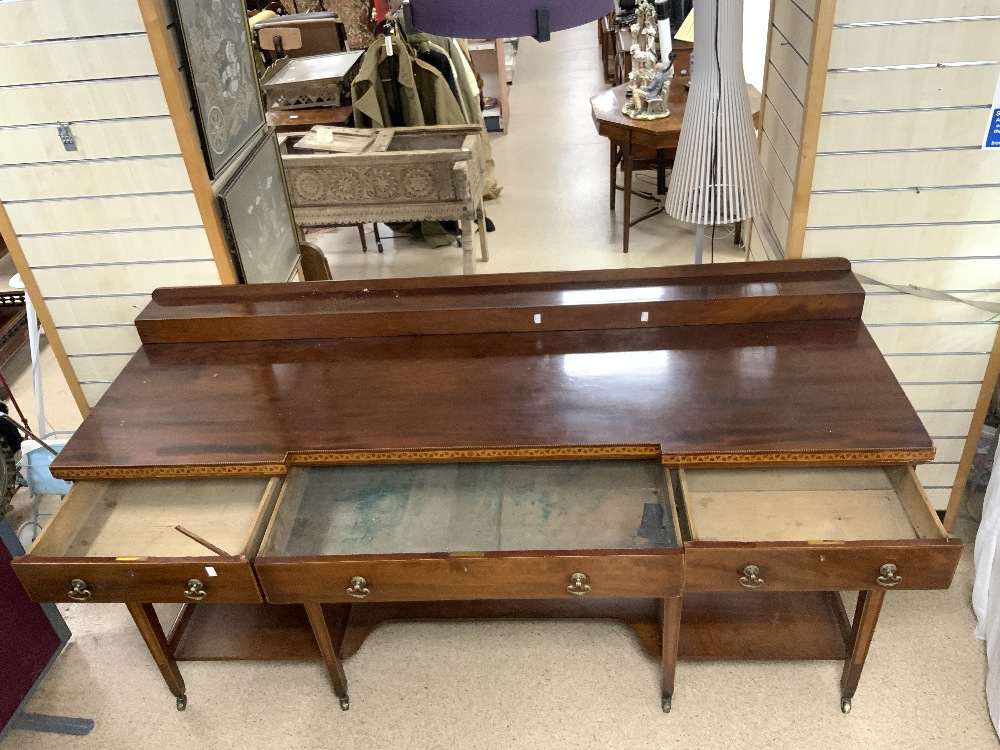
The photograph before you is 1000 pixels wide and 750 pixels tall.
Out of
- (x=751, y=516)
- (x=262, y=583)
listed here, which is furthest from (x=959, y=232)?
(x=262, y=583)

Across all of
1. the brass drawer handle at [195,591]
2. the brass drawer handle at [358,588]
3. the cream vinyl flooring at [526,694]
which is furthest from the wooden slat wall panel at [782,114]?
the brass drawer handle at [195,591]

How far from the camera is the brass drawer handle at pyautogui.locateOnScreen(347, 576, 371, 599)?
1.57m

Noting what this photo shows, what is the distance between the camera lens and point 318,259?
9.99ft

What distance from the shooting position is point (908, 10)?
1682 mm

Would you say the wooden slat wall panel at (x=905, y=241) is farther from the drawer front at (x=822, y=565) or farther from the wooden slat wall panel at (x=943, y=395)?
the drawer front at (x=822, y=565)

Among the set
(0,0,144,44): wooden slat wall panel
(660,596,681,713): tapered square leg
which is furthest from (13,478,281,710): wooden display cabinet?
(0,0,144,44): wooden slat wall panel

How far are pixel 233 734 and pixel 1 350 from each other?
2207 millimetres

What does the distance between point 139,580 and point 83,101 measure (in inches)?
44.8

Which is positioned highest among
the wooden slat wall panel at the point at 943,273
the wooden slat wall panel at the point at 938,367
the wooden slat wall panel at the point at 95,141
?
the wooden slat wall panel at the point at 95,141

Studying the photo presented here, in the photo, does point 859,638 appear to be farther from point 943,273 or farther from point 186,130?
point 186,130

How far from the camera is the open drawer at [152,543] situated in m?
1.58

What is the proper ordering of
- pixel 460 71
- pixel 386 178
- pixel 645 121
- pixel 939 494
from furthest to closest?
pixel 460 71 → pixel 645 121 → pixel 386 178 → pixel 939 494

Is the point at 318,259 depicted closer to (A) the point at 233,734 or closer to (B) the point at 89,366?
(B) the point at 89,366

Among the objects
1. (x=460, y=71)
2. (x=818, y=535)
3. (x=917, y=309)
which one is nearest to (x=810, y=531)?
Result: (x=818, y=535)
